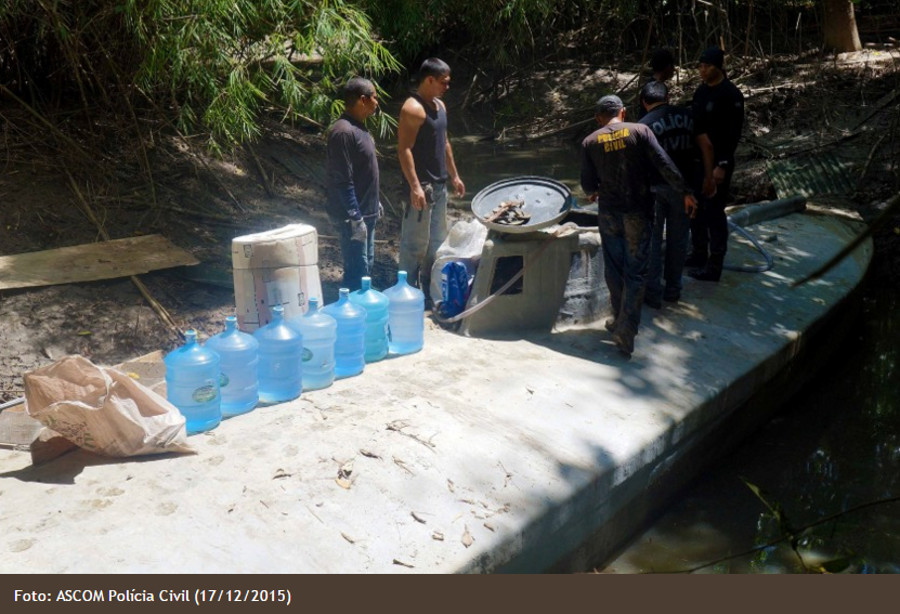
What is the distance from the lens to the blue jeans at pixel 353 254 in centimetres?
654

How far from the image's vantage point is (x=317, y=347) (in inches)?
200

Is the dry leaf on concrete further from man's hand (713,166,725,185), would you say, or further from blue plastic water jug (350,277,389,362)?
man's hand (713,166,725,185)

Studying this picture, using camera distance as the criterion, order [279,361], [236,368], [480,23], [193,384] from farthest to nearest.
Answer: [480,23]
[279,361]
[236,368]
[193,384]

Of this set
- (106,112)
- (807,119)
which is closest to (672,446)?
(106,112)

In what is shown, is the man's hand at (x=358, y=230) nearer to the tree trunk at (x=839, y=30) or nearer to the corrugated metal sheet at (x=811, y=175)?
the corrugated metal sheet at (x=811, y=175)

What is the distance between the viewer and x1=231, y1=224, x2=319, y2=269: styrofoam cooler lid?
5457 mm

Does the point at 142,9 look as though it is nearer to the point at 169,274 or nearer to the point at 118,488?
the point at 169,274

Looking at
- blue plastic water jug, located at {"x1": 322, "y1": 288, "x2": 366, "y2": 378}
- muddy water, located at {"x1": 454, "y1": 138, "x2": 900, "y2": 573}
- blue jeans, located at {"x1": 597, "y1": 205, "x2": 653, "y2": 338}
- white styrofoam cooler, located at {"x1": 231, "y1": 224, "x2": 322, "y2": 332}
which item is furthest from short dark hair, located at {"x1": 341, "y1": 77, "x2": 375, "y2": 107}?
muddy water, located at {"x1": 454, "y1": 138, "x2": 900, "y2": 573}

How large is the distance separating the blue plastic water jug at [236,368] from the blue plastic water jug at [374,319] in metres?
0.95

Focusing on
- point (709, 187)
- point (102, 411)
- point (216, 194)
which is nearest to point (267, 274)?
point (102, 411)

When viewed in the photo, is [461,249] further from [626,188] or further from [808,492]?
[808,492]

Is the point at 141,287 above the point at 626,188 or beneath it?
beneath

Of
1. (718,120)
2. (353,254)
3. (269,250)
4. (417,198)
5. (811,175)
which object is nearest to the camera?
(269,250)

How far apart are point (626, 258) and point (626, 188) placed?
470 mm
